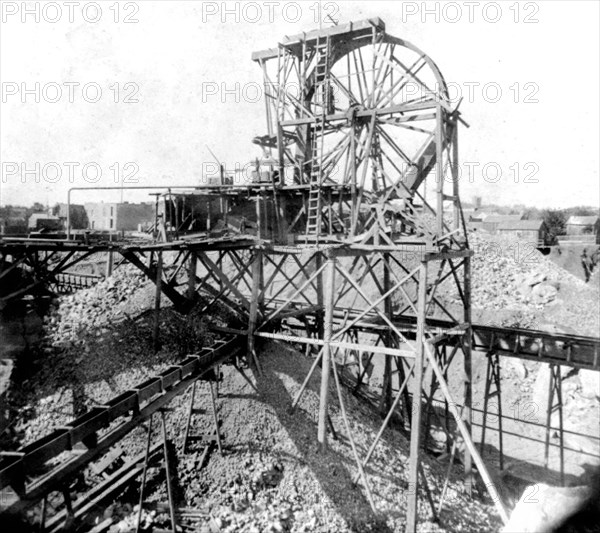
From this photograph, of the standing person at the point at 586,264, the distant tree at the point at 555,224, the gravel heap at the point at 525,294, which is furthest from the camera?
the distant tree at the point at 555,224

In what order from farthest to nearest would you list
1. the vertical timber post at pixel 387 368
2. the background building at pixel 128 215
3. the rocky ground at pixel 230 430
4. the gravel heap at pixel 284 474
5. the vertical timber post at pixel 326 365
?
the background building at pixel 128 215
the vertical timber post at pixel 387 368
the vertical timber post at pixel 326 365
the rocky ground at pixel 230 430
the gravel heap at pixel 284 474

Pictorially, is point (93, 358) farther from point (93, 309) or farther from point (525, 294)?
point (525, 294)

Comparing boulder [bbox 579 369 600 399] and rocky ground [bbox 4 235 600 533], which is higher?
rocky ground [bbox 4 235 600 533]

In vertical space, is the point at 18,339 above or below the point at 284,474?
above

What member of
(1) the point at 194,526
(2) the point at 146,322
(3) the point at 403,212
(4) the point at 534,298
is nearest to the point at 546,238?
(4) the point at 534,298

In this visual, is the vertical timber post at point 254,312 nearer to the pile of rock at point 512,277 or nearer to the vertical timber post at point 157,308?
the vertical timber post at point 157,308

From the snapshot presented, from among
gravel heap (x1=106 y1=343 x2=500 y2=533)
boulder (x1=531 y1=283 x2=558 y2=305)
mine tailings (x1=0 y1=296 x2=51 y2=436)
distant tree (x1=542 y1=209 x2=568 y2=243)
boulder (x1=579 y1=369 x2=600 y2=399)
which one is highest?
distant tree (x1=542 y1=209 x2=568 y2=243)

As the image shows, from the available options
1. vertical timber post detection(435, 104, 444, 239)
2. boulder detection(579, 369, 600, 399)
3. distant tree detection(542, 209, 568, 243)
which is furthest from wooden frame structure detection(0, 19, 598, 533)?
distant tree detection(542, 209, 568, 243)

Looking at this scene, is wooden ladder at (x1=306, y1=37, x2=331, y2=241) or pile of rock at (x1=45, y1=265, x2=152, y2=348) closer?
wooden ladder at (x1=306, y1=37, x2=331, y2=241)

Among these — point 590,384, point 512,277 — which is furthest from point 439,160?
point 512,277

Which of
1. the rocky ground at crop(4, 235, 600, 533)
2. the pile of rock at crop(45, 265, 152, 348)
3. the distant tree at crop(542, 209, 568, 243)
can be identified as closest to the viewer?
Result: the rocky ground at crop(4, 235, 600, 533)

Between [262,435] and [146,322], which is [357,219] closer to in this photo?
[262,435]

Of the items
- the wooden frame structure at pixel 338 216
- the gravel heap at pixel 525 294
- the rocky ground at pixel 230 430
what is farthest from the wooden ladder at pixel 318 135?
the gravel heap at pixel 525 294

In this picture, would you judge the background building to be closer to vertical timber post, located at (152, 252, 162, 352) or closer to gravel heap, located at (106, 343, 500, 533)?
vertical timber post, located at (152, 252, 162, 352)
